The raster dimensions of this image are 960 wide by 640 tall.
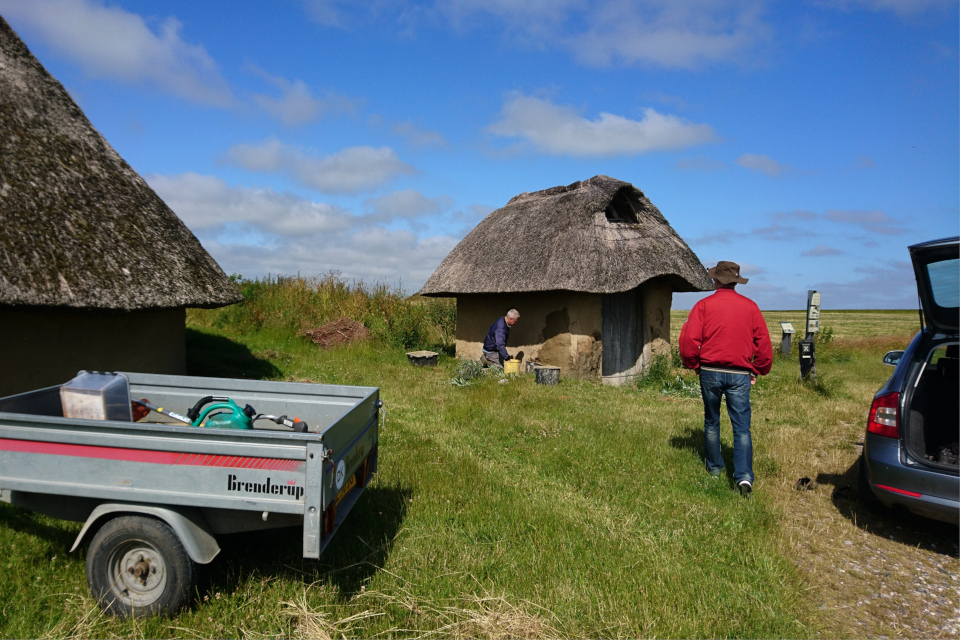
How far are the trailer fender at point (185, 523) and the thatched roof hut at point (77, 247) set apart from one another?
11.5 feet

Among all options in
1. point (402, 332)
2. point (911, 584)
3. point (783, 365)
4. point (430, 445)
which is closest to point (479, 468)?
point (430, 445)

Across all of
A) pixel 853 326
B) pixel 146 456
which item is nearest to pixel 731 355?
pixel 146 456

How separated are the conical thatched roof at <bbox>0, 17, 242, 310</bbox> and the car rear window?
7479 millimetres

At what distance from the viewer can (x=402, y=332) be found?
14.1 meters

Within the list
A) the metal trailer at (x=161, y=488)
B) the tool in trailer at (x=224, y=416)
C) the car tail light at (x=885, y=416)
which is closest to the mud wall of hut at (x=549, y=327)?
the car tail light at (x=885, y=416)

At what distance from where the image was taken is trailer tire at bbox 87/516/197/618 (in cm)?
294

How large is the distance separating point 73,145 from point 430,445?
586 centimetres

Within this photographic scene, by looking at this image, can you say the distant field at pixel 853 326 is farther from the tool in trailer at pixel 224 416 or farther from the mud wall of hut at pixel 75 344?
the tool in trailer at pixel 224 416

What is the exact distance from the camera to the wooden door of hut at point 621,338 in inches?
440

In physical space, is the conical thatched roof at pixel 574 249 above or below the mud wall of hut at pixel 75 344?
above

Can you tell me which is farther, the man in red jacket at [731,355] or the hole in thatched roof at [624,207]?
the hole in thatched roof at [624,207]

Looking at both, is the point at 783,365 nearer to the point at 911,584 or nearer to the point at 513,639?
the point at 911,584

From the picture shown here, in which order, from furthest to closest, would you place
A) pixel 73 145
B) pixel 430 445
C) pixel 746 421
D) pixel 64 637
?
pixel 73 145 < pixel 430 445 < pixel 746 421 < pixel 64 637

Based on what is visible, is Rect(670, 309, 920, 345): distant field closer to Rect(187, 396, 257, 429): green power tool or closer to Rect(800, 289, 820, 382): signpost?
Rect(800, 289, 820, 382): signpost
